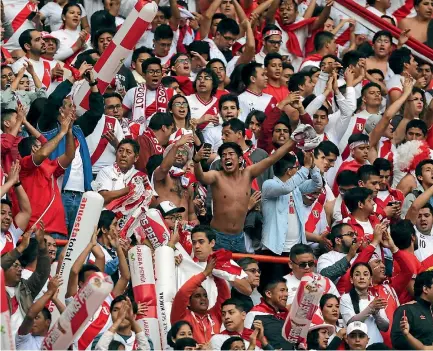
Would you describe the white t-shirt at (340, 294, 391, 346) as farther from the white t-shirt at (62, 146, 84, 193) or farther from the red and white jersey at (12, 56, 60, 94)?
the red and white jersey at (12, 56, 60, 94)

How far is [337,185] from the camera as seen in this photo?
2053cm

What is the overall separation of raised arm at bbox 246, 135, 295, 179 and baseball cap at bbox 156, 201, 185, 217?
104 cm

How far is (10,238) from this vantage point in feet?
56.1

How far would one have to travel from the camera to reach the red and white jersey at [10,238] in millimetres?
16812

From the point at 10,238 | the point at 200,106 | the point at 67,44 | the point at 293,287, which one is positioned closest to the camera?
the point at 10,238

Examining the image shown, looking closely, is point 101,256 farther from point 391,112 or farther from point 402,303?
point 391,112

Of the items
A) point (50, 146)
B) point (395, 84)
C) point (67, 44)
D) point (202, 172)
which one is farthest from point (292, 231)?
point (395, 84)

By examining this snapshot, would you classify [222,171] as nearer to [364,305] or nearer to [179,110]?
[179,110]

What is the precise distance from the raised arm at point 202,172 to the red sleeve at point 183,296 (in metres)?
2.10

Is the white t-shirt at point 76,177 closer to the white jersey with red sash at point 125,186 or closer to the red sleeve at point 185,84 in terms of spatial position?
the white jersey with red sash at point 125,186

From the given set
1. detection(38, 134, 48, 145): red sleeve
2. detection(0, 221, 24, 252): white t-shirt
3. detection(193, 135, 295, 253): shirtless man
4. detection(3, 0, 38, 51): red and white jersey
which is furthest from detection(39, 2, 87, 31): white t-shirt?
detection(0, 221, 24, 252): white t-shirt

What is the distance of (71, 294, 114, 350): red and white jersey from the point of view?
16.2m

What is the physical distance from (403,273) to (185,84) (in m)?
3.54

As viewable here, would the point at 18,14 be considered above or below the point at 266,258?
above
